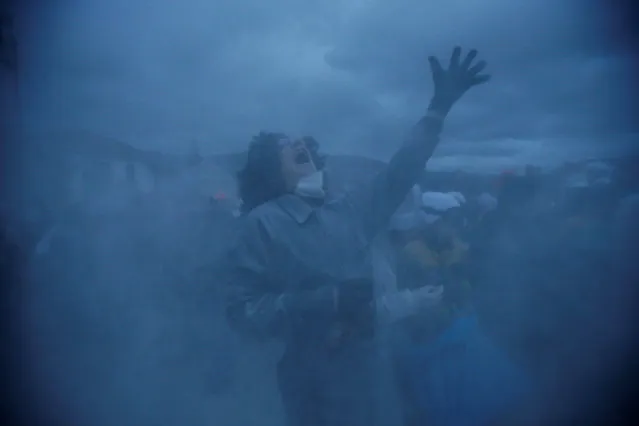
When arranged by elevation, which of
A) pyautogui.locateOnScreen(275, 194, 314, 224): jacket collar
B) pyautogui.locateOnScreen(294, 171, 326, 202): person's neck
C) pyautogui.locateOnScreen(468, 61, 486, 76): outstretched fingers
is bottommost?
pyautogui.locateOnScreen(275, 194, 314, 224): jacket collar

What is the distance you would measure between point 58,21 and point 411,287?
4.45 ft

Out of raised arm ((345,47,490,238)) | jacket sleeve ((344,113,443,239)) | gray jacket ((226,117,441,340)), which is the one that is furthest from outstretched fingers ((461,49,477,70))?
gray jacket ((226,117,441,340))

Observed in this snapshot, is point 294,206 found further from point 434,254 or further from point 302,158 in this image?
point 434,254

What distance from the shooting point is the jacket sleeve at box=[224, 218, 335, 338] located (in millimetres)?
1432

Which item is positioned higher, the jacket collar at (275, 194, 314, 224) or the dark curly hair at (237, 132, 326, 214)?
the dark curly hair at (237, 132, 326, 214)

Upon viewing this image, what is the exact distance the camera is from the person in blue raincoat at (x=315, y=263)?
144 cm

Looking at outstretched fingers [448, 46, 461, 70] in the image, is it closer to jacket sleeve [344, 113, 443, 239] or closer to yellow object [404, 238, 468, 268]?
jacket sleeve [344, 113, 443, 239]

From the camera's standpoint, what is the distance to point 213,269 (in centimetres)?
145

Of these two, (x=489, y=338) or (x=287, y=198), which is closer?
(x=287, y=198)

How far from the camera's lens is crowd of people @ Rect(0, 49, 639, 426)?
1450mm

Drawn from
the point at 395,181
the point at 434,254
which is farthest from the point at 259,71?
the point at 434,254

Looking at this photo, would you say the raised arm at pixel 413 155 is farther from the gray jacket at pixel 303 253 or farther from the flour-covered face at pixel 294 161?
the flour-covered face at pixel 294 161

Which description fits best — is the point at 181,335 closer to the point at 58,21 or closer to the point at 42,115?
the point at 42,115

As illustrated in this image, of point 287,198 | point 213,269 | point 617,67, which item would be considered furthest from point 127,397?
point 617,67
